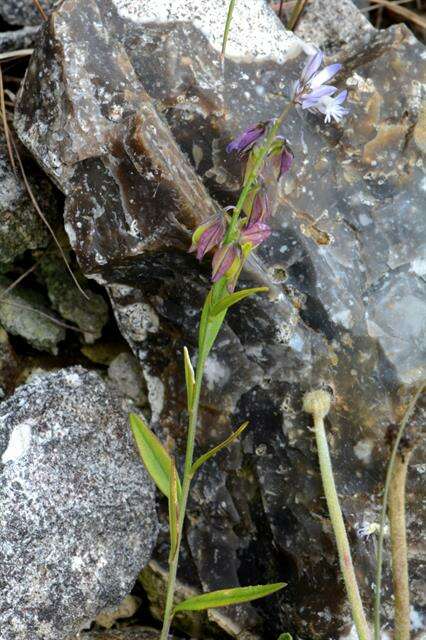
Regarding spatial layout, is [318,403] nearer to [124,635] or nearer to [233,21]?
[124,635]

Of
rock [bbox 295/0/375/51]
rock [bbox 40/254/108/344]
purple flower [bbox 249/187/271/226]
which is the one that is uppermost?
rock [bbox 295/0/375/51]

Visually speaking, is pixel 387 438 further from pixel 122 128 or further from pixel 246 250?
pixel 122 128

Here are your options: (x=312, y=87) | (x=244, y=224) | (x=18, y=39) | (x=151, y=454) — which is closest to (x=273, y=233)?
(x=244, y=224)

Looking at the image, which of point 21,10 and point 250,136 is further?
point 21,10

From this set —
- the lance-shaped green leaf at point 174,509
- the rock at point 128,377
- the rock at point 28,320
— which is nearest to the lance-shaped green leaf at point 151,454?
the lance-shaped green leaf at point 174,509

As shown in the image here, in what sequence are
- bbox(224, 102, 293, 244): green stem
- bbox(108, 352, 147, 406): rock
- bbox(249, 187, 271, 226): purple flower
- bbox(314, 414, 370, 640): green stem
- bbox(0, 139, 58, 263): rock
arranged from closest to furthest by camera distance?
bbox(224, 102, 293, 244): green stem, bbox(249, 187, 271, 226): purple flower, bbox(314, 414, 370, 640): green stem, bbox(0, 139, 58, 263): rock, bbox(108, 352, 147, 406): rock

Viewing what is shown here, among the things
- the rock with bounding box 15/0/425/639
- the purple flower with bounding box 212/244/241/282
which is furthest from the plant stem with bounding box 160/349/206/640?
the rock with bounding box 15/0/425/639

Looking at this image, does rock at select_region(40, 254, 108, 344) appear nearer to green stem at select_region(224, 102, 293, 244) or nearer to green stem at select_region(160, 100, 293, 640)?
green stem at select_region(160, 100, 293, 640)
